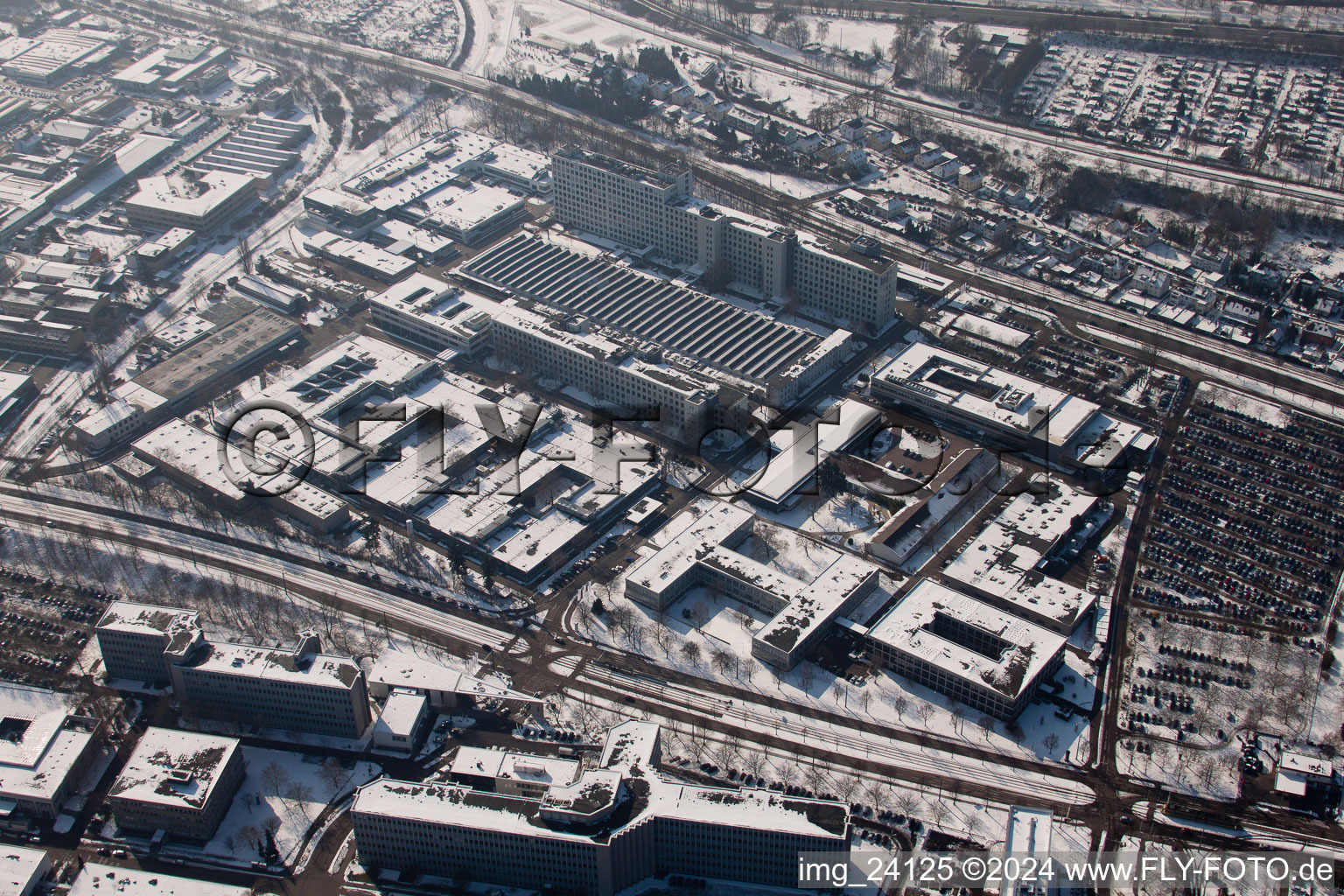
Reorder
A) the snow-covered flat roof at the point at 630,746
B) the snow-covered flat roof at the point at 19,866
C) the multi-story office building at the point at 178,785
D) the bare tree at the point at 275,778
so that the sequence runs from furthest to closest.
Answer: the bare tree at the point at 275,778, the snow-covered flat roof at the point at 630,746, the multi-story office building at the point at 178,785, the snow-covered flat roof at the point at 19,866

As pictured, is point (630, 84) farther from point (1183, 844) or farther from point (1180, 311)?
point (1183, 844)

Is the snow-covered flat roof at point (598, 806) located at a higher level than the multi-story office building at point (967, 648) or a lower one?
higher

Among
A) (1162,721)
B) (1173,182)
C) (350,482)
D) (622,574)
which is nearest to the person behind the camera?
(1162,721)

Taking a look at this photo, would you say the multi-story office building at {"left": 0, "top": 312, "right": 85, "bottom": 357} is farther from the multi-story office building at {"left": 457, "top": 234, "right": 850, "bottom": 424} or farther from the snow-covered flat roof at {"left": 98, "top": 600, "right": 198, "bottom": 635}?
the snow-covered flat roof at {"left": 98, "top": 600, "right": 198, "bottom": 635}

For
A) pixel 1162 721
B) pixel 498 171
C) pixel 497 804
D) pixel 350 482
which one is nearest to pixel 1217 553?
pixel 1162 721

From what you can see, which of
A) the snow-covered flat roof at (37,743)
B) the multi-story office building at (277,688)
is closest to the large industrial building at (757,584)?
the multi-story office building at (277,688)

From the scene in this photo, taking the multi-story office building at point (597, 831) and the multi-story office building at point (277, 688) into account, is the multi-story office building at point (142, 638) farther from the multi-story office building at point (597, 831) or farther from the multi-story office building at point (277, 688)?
the multi-story office building at point (597, 831)

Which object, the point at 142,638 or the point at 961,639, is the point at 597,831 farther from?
the point at 142,638
